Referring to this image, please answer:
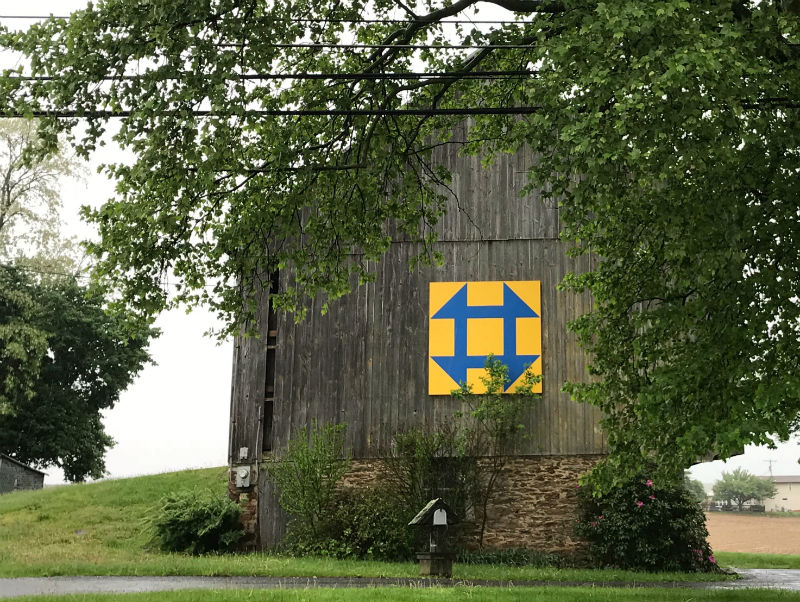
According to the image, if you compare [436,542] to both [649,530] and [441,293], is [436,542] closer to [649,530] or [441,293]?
[649,530]

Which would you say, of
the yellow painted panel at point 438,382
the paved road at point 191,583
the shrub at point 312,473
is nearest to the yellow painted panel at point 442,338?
the yellow painted panel at point 438,382

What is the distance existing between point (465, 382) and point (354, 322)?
304 centimetres

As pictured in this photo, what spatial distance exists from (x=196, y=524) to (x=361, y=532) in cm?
384

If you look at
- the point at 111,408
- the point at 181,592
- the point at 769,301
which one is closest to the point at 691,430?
the point at 769,301

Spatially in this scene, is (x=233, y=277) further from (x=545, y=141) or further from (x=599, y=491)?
(x=599, y=491)

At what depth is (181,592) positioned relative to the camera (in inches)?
454

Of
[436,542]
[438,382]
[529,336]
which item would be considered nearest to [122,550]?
[438,382]

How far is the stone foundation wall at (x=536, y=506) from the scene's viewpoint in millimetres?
20406

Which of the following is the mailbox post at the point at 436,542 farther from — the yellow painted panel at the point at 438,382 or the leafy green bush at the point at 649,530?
the yellow painted panel at the point at 438,382

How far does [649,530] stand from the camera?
760 inches

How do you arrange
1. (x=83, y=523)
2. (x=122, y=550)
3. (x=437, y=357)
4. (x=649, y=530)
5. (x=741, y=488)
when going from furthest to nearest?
(x=741, y=488) → (x=83, y=523) → (x=437, y=357) → (x=122, y=550) → (x=649, y=530)

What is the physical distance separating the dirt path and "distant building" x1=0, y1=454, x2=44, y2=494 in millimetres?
24110

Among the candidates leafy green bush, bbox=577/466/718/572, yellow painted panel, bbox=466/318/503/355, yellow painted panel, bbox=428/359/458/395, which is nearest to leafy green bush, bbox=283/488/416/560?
yellow painted panel, bbox=428/359/458/395

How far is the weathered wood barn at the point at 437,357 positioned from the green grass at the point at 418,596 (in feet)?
24.6
